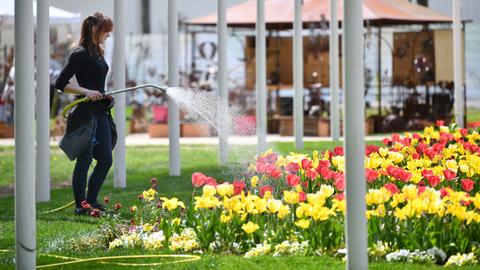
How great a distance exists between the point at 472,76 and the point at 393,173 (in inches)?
523

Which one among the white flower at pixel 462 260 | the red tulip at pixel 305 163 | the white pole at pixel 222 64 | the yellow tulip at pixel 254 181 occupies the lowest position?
the white flower at pixel 462 260

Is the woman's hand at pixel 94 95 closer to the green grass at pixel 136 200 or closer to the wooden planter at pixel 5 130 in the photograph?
the green grass at pixel 136 200

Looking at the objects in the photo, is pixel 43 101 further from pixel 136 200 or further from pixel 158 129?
pixel 158 129

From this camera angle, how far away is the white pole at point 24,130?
4148 millimetres

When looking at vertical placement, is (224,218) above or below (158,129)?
below

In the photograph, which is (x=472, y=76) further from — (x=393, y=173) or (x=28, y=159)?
(x=28, y=159)

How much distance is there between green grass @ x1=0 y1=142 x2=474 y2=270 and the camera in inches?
175

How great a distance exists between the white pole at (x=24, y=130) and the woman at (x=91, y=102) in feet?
8.13

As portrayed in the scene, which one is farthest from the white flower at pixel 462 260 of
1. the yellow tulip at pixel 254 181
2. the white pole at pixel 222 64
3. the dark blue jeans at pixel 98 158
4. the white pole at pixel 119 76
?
the white pole at pixel 222 64

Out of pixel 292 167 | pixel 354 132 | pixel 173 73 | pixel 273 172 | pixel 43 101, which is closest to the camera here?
pixel 354 132

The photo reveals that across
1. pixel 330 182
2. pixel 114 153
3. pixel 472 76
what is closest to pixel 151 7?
pixel 472 76

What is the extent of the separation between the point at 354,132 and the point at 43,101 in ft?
13.2

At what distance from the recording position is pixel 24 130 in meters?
4.16

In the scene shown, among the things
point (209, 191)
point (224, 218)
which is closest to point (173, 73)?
point (209, 191)
